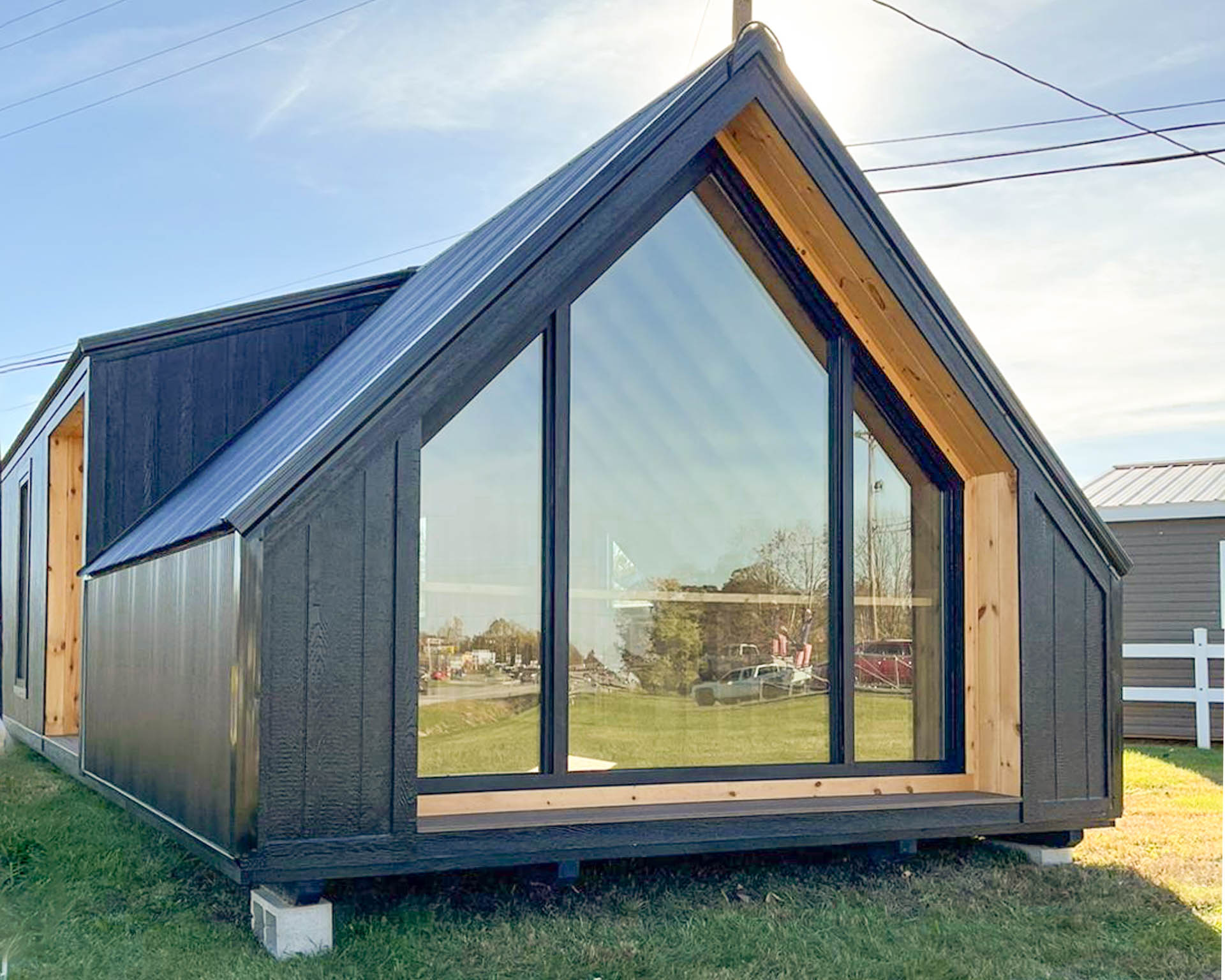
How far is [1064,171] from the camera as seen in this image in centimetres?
1288

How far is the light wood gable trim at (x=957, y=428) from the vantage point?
20.0 feet

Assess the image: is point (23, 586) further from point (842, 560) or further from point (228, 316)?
point (842, 560)

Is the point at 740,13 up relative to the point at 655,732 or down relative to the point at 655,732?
up

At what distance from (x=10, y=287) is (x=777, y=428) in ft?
55.7

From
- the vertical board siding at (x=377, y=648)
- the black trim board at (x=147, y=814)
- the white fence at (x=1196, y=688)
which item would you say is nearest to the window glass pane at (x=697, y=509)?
the vertical board siding at (x=377, y=648)

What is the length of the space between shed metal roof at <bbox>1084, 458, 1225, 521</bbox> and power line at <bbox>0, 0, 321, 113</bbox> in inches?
371

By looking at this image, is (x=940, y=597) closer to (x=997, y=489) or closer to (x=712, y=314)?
(x=997, y=489)

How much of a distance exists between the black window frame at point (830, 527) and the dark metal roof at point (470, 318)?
38 cm

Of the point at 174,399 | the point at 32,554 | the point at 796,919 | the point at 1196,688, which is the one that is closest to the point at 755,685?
the point at 796,919

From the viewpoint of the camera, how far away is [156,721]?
6082mm

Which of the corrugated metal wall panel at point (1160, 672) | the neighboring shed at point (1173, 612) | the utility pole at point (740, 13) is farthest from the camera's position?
the corrugated metal wall panel at point (1160, 672)

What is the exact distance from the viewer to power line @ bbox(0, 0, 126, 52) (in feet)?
45.5

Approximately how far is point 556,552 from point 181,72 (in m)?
11.6

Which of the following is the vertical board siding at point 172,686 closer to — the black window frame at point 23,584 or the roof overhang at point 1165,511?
the black window frame at point 23,584
